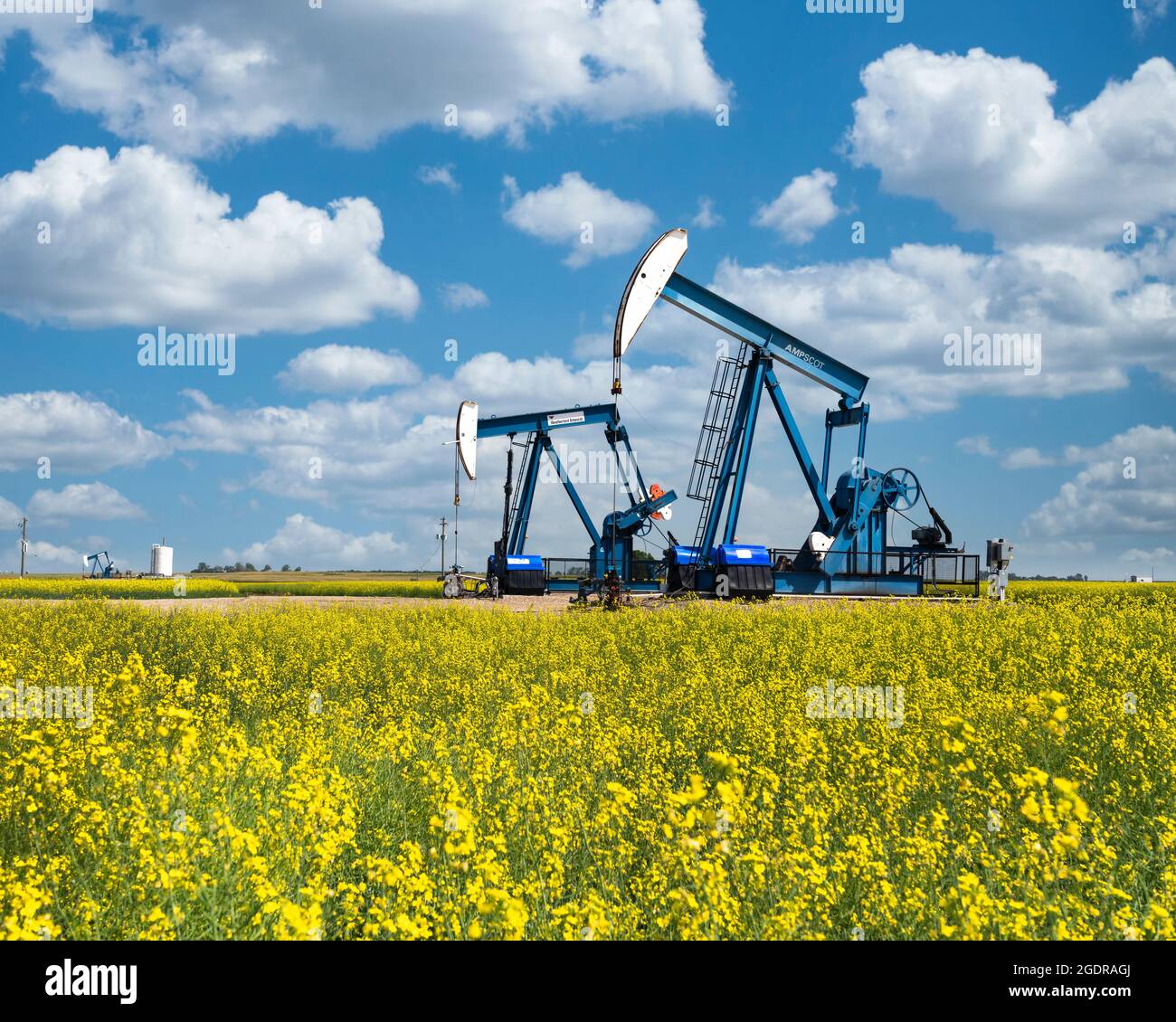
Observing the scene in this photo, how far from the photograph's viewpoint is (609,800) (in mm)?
5074

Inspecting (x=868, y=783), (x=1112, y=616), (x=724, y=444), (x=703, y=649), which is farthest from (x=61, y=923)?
(x=724, y=444)

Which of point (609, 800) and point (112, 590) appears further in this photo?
point (112, 590)

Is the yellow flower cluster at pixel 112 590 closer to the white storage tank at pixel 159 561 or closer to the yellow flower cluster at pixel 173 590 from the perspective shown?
the yellow flower cluster at pixel 173 590

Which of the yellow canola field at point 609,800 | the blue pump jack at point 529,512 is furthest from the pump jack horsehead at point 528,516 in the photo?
the yellow canola field at point 609,800

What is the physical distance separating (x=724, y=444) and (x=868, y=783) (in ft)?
70.0

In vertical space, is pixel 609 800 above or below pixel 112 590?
above

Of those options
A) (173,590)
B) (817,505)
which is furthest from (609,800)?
(173,590)

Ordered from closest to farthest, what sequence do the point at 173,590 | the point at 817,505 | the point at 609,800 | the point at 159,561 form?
the point at 609,800 < the point at 817,505 < the point at 173,590 < the point at 159,561

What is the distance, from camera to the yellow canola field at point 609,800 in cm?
366

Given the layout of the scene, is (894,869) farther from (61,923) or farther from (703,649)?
(703,649)

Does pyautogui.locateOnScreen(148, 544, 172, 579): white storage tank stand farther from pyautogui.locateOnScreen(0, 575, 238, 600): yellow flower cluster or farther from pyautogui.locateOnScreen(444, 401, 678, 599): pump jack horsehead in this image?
pyautogui.locateOnScreen(444, 401, 678, 599): pump jack horsehead

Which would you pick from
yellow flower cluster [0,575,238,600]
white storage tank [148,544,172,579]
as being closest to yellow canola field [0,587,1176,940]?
yellow flower cluster [0,575,238,600]

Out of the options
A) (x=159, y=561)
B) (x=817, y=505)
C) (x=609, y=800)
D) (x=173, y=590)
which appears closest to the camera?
(x=609, y=800)

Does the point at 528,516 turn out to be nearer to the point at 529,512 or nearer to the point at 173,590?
the point at 529,512
